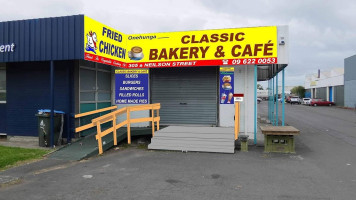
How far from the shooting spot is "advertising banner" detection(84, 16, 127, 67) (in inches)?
376

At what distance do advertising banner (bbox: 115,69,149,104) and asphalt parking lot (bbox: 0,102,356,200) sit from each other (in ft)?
11.5

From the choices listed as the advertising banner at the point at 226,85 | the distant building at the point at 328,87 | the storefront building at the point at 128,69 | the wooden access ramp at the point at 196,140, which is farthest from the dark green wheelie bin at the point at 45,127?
the distant building at the point at 328,87

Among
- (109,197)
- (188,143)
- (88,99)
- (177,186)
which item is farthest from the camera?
(88,99)

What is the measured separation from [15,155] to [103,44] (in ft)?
15.1

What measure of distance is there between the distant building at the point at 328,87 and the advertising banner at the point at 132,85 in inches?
1658

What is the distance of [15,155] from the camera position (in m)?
8.43

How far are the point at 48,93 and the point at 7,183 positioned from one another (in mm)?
5475

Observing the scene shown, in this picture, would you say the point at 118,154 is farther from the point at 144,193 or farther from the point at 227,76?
the point at 227,76

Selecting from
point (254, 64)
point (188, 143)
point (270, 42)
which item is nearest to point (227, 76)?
point (254, 64)

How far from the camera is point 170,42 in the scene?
11633mm

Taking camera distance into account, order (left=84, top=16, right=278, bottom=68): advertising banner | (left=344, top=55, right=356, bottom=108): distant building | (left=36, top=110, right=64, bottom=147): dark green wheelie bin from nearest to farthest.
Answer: (left=36, top=110, right=64, bottom=147): dark green wheelie bin < (left=84, top=16, right=278, bottom=68): advertising banner < (left=344, top=55, right=356, bottom=108): distant building

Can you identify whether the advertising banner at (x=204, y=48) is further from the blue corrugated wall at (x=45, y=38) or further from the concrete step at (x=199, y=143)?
the concrete step at (x=199, y=143)

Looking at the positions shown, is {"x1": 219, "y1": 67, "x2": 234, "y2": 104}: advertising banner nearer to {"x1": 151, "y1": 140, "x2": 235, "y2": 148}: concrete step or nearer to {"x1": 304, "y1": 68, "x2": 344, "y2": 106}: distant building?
{"x1": 151, "y1": 140, "x2": 235, "y2": 148}: concrete step

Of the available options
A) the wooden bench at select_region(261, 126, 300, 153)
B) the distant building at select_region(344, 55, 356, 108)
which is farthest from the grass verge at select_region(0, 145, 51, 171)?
the distant building at select_region(344, 55, 356, 108)
